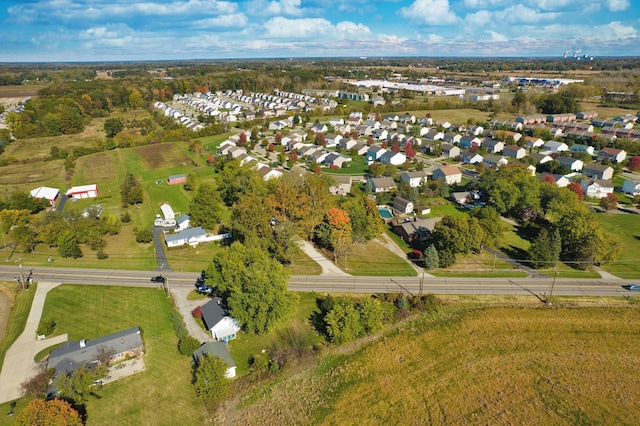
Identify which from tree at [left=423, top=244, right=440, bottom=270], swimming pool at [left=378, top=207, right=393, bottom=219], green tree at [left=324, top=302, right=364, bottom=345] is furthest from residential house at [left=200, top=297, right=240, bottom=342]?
swimming pool at [left=378, top=207, right=393, bottom=219]

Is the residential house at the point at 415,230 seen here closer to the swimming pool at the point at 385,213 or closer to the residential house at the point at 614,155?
the swimming pool at the point at 385,213

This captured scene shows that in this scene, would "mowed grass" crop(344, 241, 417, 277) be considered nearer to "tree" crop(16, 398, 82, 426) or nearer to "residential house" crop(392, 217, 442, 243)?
"residential house" crop(392, 217, 442, 243)

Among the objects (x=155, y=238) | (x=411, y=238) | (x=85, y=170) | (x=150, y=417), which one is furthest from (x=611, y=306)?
(x=85, y=170)

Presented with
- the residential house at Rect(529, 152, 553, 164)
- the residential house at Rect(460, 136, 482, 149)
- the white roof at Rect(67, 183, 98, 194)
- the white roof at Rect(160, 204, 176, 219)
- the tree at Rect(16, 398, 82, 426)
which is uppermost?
the residential house at Rect(460, 136, 482, 149)

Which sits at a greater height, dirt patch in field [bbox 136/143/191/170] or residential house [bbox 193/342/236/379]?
dirt patch in field [bbox 136/143/191/170]

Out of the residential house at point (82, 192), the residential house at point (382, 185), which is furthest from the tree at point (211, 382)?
the residential house at point (82, 192)

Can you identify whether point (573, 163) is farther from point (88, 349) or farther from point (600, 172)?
point (88, 349)
